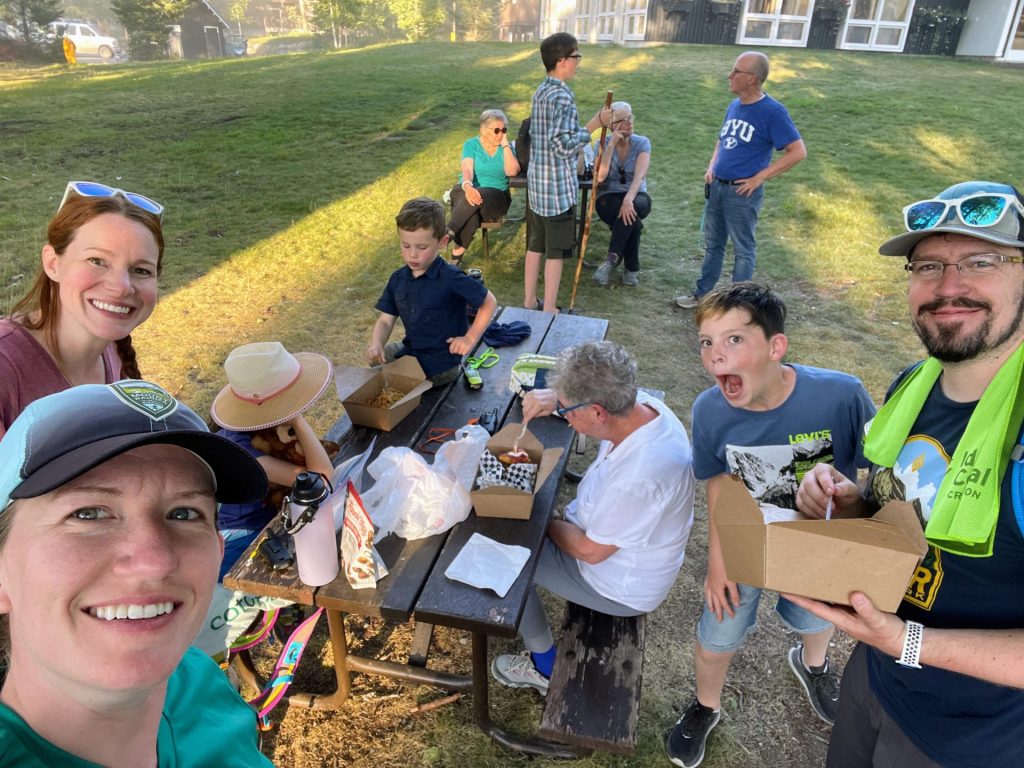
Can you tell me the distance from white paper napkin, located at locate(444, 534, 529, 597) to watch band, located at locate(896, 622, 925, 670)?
120 cm

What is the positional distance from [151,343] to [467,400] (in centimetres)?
384

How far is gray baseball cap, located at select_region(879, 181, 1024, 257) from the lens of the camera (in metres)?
1.44

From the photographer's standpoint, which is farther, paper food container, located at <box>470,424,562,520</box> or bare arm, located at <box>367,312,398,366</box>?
bare arm, located at <box>367,312,398,366</box>

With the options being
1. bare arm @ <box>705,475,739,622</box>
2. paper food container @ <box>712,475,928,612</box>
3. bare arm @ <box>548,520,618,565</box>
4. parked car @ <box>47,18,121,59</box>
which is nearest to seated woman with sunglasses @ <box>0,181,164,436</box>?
bare arm @ <box>548,520,618,565</box>

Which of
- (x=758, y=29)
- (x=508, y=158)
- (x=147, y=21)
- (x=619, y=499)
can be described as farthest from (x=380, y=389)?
(x=147, y=21)

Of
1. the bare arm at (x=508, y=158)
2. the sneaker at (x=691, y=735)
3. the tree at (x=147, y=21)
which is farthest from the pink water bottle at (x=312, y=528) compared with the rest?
the tree at (x=147, y=21)

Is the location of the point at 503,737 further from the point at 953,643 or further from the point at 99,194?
the point at 99,194

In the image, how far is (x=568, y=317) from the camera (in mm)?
4488

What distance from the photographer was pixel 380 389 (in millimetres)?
3240

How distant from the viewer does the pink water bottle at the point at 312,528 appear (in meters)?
1.96

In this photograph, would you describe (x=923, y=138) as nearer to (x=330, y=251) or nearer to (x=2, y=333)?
(x=330, y=251)

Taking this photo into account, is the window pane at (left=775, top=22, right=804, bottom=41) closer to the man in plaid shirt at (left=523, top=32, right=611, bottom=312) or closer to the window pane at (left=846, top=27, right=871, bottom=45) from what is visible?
the window pane at (left=846, top=27, right=871, bottom=45)

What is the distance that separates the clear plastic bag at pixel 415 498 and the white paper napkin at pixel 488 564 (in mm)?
160

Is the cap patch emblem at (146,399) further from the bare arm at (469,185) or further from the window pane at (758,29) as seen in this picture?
the window pane at (758,29)
